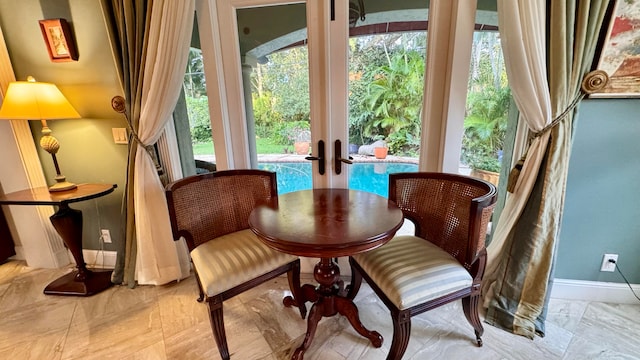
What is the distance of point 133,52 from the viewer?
1.73 metres

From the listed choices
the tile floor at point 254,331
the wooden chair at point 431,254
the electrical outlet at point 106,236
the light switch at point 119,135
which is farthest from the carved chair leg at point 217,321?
the electrical outlet at point 106,236

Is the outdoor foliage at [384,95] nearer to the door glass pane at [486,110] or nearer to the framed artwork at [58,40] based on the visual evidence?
the door glass pane at [486,110]

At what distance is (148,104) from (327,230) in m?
1.48

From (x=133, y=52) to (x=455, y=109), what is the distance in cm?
206

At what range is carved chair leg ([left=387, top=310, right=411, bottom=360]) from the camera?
1212 mm

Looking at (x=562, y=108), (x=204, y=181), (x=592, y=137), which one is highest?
(x=562, y=108)

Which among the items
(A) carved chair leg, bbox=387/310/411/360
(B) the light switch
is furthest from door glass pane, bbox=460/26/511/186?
(B) the light switch

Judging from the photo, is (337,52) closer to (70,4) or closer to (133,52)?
(133,52)

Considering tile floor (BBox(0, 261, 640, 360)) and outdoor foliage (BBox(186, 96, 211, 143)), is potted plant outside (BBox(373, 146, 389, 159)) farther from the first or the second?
outdoor foliage (BBox(186, 96, 211, 143))

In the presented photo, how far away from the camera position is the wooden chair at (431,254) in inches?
48.1

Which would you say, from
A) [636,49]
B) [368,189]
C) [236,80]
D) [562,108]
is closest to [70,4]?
[236,80]

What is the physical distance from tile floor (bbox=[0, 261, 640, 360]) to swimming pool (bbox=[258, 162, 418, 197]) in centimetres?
76

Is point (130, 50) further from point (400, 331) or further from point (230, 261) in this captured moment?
point (400, 331)

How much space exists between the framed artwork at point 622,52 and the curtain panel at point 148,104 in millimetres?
2308
